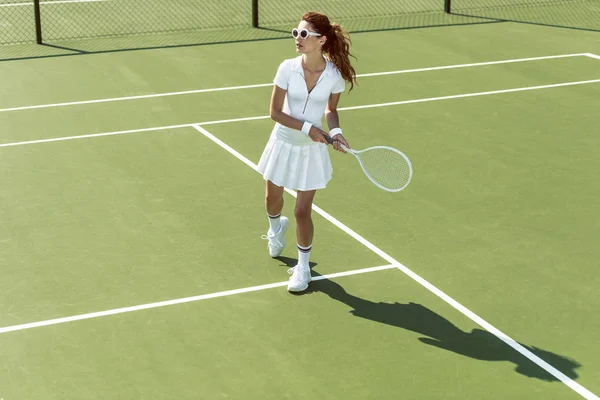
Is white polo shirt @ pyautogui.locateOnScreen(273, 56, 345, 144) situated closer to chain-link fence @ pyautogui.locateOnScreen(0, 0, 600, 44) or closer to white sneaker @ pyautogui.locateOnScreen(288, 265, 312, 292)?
white sneaker @ pyautogui.locateOnScreen(288, 265, 312, 292)

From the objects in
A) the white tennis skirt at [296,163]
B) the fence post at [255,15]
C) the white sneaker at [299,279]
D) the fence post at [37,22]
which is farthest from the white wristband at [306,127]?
the fence post at [255,15]

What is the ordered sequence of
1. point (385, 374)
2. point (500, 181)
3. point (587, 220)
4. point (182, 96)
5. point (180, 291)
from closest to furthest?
point (385, 374), point (180, 291), point (587, 220), point (500, 181), point (182, 96)

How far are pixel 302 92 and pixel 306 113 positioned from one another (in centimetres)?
17

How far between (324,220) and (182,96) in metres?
4.66

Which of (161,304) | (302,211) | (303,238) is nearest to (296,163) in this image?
(302,211)

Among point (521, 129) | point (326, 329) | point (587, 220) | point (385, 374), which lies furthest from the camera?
point (521, 129)

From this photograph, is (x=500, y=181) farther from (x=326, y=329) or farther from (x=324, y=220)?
(x=326, y=329)

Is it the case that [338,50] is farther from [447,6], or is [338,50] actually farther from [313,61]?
[447,6]

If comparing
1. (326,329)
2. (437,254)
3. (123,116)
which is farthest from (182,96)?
(326,329)

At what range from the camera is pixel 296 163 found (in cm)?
780

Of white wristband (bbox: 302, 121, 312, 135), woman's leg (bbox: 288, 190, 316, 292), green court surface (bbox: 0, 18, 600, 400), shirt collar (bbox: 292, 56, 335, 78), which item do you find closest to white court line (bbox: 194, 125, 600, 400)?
green court surface (bbox: 0, 18, 600, 400)

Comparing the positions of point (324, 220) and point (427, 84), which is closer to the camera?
point (324, 220)

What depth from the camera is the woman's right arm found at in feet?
24.5

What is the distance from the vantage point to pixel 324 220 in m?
9.59
